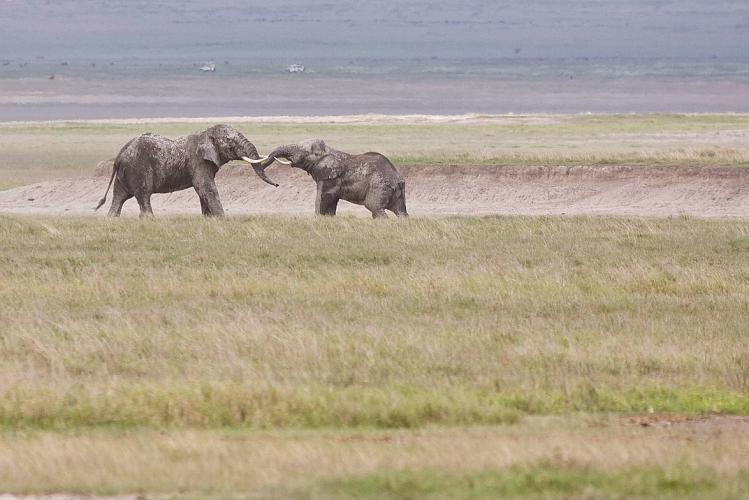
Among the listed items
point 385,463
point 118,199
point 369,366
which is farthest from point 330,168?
point 385,463

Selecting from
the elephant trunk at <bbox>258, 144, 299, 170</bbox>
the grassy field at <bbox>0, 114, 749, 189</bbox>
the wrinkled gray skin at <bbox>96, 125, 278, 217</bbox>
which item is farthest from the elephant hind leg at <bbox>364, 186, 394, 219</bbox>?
the grassy field at <bbox>0, 114, 749, 189</bbox>

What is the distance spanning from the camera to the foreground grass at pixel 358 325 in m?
11.4

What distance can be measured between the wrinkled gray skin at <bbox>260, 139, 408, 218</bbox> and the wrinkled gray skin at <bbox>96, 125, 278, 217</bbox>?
1501 mm

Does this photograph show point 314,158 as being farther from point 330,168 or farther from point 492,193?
point 492,193

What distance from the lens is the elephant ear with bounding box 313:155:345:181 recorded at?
2736 cm

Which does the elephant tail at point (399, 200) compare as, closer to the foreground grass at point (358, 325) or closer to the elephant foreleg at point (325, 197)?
the elephant foreleg at point (325, 197)

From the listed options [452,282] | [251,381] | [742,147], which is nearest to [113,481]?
[251,381]

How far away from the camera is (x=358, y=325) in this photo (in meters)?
14.9

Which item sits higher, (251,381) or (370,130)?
(251,381)

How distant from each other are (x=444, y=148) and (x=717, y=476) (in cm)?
4350

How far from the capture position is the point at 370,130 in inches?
2721

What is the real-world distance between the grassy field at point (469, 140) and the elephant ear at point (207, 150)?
40.8ft

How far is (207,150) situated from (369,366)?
47.7ft

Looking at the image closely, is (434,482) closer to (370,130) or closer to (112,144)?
(112,144)
